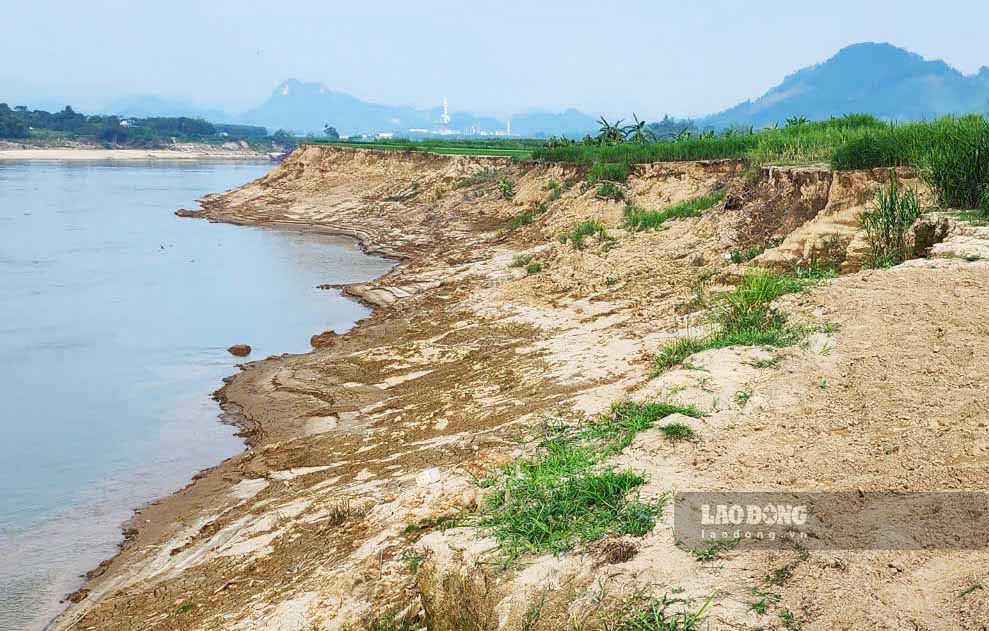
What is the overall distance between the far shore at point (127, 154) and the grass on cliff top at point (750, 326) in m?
105

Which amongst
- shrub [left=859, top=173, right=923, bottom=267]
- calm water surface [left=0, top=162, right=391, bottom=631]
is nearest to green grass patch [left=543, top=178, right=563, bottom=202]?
calm water surface [left=0, top=162, right=391, bottom=631]

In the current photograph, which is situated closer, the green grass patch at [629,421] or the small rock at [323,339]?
the green grass patch at [629,421]

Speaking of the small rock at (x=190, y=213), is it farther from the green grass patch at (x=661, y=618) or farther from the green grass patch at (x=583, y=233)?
the green grass patch at (x=661, y=618)

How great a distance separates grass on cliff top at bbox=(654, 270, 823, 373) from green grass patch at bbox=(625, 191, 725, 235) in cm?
842

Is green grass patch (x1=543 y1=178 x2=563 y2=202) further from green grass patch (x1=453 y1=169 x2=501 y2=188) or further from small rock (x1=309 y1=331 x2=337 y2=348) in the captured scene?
small rock (x1=309 y1=331 x2=337 y2=348)

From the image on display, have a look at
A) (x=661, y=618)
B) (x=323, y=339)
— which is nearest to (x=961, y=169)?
(x=661, y=618)

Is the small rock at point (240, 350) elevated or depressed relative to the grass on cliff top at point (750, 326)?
depressed

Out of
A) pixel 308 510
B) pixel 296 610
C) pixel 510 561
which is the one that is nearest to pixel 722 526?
pixel 510 561

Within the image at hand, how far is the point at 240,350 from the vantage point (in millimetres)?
15555

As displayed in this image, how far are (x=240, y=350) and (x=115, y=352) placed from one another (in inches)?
112

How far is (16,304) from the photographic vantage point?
20391 mm

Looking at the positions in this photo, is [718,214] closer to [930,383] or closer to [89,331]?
[930,383]

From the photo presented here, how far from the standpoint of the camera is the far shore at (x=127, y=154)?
10269cm

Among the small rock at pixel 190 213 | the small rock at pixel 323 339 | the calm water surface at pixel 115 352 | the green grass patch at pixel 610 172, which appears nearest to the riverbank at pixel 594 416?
the small rock at pixel 323 339
